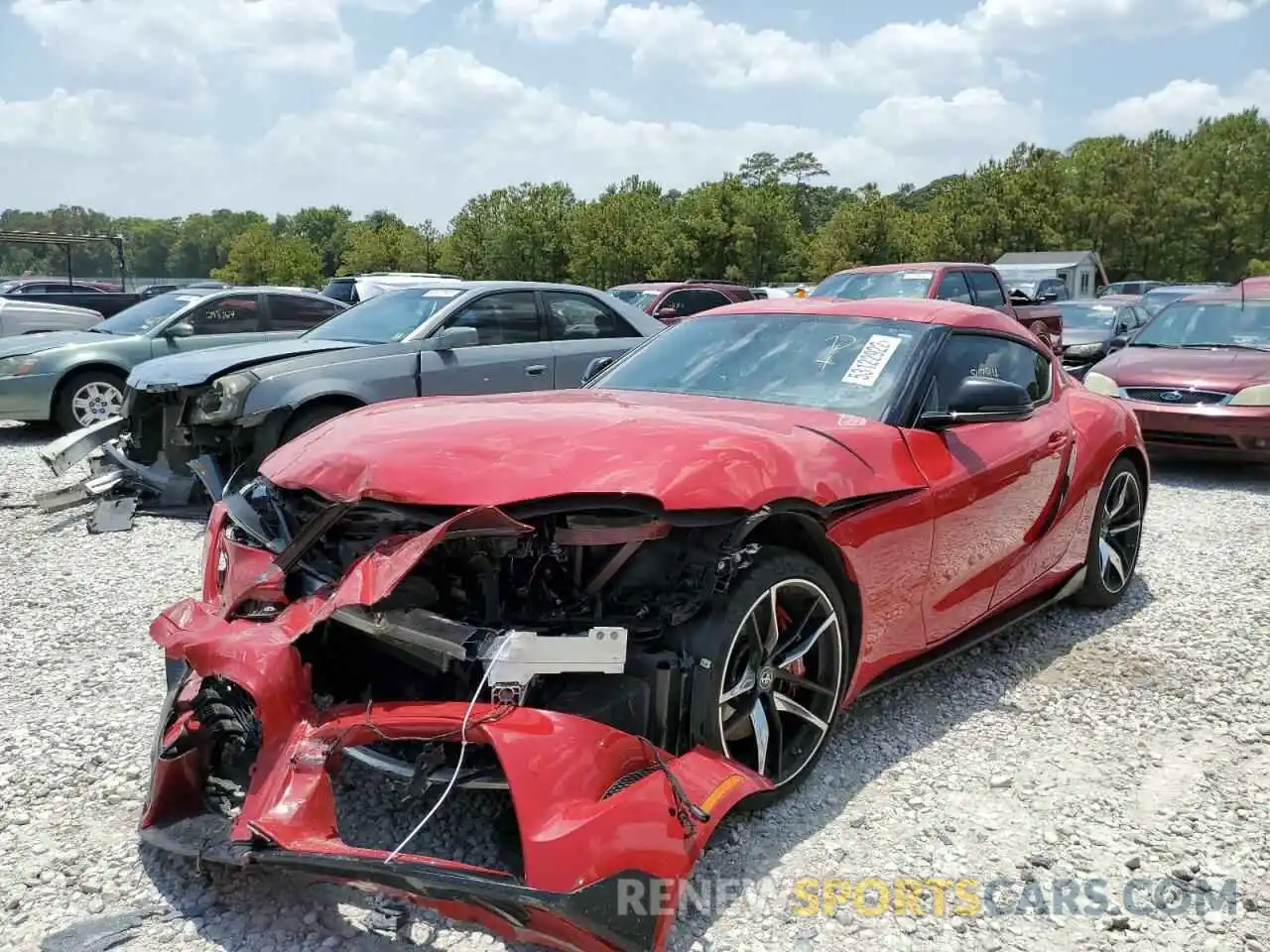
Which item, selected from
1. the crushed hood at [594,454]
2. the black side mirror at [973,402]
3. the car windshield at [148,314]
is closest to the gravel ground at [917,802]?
the crushed hood at [594,454]

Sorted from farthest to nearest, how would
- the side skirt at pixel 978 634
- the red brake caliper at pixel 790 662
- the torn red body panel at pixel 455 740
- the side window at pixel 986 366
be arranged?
the side window at pixel 986 366, the side skirt at pixel 978 634, the red brake caliper at pixel 790 662, the torn red body panel at pixel 455 740

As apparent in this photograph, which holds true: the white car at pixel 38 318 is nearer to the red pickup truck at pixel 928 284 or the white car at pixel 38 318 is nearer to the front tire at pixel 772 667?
the red pickup truck at pixel 928 284

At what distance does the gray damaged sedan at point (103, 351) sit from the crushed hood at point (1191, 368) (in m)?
7.64

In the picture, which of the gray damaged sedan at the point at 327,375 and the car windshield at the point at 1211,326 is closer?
the gray damaged sedan at the point at 327,375

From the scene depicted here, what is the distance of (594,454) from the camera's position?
2787mm

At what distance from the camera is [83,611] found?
485 centimetres

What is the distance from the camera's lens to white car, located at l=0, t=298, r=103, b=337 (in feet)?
42.3

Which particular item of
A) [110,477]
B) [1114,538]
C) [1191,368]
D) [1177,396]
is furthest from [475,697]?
[1191,368]

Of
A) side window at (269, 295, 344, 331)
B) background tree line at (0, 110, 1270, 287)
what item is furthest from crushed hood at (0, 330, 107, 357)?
background tree line at (0, 110, 1270, 287)

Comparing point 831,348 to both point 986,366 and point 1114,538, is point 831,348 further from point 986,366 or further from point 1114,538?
point 1114,538

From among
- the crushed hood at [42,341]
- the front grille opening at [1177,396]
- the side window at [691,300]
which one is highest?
the side window at [691,300]

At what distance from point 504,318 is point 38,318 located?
8669 millimetres

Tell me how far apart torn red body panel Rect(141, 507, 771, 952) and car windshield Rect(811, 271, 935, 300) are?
9.66m

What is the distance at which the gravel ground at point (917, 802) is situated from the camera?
8.16ft
